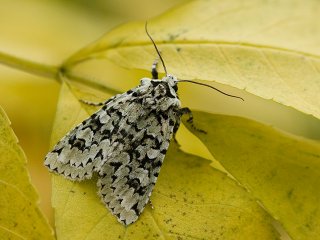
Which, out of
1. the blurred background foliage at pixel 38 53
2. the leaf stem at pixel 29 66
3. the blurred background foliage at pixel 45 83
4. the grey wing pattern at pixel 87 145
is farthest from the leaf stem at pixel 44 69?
the blurred background foliage at pixel 45 83

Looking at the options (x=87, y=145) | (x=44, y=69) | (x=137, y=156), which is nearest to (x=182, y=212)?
(x=137, y=156)

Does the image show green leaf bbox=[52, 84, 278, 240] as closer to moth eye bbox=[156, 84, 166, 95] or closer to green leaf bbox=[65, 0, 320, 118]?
green leaf bbox=[65, 0, 320, 118]

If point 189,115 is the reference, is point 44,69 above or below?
above

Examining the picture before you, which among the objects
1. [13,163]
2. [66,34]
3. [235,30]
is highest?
[13,163]

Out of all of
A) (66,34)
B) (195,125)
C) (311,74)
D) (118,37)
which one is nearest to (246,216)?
(195,125)

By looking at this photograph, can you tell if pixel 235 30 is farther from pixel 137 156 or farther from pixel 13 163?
pixel 13 163

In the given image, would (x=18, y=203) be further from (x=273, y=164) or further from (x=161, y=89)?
(x=161, y=89)
